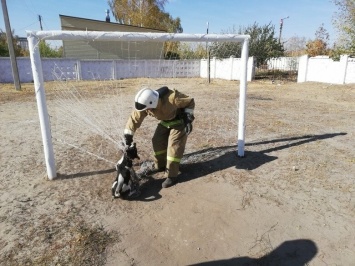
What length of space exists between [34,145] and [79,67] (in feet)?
56.6

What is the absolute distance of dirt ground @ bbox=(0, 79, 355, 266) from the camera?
2.77 meters

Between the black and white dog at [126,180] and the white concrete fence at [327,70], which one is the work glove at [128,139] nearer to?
the black and white dog at [126,180]

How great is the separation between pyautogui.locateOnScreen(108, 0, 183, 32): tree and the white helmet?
104ft

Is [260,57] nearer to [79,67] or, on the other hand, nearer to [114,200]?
[79,67]

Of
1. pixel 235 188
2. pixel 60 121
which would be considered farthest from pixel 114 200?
pixel 60 121

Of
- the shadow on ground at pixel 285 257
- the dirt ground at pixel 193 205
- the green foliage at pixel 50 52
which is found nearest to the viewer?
the shadow on ground at pixel 285 257

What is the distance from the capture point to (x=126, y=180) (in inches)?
143

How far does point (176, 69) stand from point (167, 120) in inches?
567

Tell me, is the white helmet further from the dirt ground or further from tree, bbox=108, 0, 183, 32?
tree, bbox=108, 0, 183, 32

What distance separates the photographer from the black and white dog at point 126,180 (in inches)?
143

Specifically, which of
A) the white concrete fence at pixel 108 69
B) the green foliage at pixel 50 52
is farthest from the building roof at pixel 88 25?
the green foliage at pixel 50 52

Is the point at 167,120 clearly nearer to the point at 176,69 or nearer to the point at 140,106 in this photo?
the point at 140,106

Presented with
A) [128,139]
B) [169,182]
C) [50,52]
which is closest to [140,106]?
[128,139]

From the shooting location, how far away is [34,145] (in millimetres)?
5645
